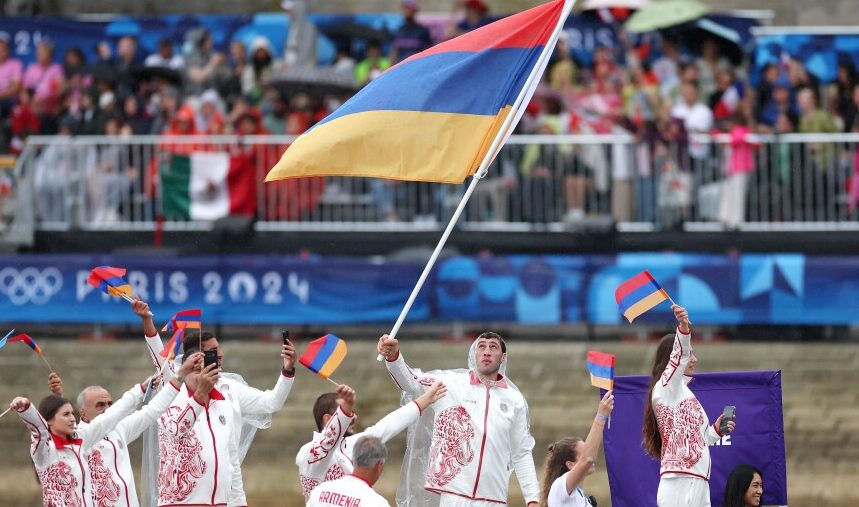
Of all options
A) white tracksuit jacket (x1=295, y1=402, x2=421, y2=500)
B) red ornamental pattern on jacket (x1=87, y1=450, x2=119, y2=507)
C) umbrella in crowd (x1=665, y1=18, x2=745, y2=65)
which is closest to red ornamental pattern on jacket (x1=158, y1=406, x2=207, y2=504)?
red ornamental pattern on jacket (x1=87, y1=450, x2=119, y2=507)

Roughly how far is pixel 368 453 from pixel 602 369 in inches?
90.9

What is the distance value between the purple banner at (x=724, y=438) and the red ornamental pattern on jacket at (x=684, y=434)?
3.57ft

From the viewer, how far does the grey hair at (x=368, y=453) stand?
945 centimetres

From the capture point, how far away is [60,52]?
26.5 meters

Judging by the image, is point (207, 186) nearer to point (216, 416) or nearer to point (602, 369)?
point (216, 416)

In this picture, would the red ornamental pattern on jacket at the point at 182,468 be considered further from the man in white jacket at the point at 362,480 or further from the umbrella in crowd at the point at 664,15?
the umbrella in crowd at the point at 664,15

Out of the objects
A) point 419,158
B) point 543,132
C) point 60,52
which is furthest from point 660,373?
point 60,52

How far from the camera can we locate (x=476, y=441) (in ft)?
39.2

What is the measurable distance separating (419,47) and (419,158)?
12193 mm

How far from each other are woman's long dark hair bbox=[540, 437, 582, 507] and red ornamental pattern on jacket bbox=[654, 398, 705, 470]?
0.68 metres

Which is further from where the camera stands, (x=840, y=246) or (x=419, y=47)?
(x=419, y=47)

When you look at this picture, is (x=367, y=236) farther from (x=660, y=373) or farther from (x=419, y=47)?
(x=660, y=373)

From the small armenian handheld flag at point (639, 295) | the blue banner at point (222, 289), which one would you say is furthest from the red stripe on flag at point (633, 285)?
the blue banner at point (222, 289)

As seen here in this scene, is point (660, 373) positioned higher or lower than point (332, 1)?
lower
